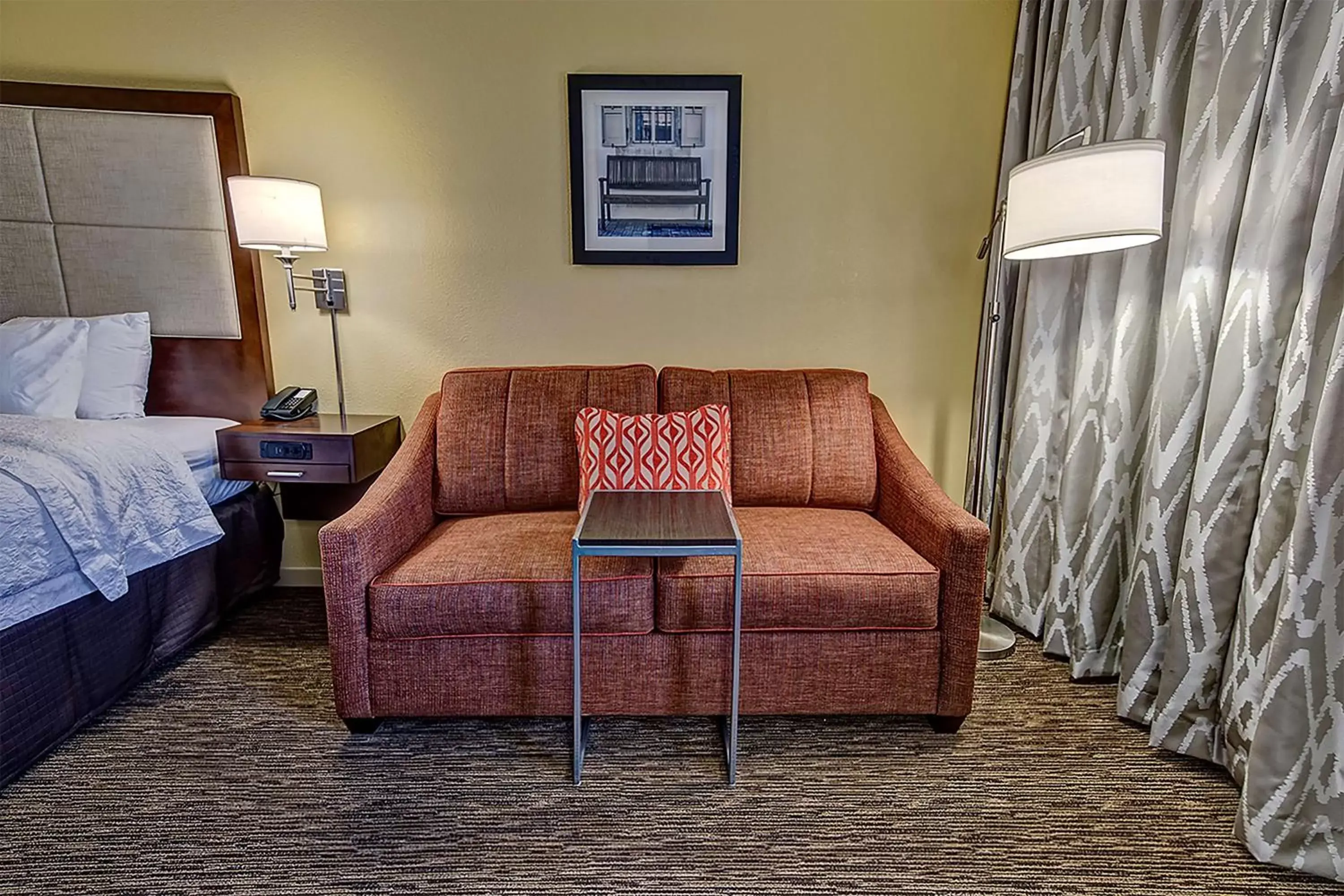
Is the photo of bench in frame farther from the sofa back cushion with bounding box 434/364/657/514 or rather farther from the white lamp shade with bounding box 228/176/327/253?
the white lamp shade with bounding box 228/176/327/253

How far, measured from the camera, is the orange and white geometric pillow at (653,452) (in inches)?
77.1

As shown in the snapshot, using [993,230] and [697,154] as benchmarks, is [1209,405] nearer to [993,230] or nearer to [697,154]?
[993,230]

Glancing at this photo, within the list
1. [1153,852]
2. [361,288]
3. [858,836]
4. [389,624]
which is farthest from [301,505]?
[1153,852]

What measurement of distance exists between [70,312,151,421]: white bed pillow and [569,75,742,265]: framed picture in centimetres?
167

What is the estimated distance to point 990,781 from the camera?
1.56 metres

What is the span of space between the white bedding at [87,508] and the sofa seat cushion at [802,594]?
1.49 meters

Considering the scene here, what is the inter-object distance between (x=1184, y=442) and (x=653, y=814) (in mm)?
1617

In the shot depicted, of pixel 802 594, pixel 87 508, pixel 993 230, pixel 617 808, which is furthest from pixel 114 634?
pixel 993 230

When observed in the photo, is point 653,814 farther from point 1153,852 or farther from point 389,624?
point 1153,852

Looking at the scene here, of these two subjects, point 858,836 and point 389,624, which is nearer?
point 858,836

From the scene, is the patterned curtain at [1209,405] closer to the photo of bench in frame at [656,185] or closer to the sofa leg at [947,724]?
the sofa leg at [947,724]

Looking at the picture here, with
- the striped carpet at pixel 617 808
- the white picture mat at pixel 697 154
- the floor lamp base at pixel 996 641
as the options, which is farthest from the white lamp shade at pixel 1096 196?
the striped carpet at pixel 617 808

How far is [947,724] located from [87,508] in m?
2.35

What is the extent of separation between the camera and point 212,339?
2451mm
